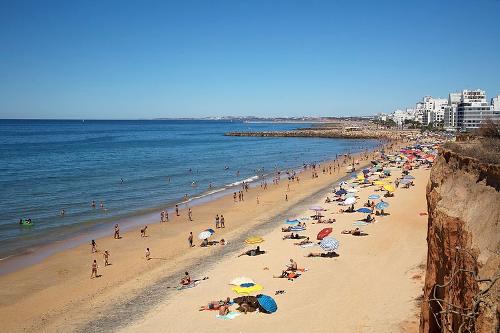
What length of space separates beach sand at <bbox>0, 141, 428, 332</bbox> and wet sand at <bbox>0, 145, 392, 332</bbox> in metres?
0.04

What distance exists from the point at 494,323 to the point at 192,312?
34.1 ft

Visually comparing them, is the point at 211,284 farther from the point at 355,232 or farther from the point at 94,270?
the point at 355,232

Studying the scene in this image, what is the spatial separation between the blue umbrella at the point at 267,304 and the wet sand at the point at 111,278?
3.52m

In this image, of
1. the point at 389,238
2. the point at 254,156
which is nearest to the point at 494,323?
the point at 389,238

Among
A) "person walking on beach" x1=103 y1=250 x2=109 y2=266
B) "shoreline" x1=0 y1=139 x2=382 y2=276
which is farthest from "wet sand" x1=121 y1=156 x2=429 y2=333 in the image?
"shoreline" x1=0 y1=139 x2=382 y2=276

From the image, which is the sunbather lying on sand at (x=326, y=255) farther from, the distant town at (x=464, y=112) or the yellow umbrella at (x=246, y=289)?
the distant town at (x=464, y=112)

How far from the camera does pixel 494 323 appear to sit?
530 centimetres

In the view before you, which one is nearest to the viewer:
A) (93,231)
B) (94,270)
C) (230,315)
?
(230,315)

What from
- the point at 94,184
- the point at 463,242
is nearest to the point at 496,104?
the point at 94,184

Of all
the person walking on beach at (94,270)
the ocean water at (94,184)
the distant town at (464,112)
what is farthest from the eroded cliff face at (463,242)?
the distant town at (464,112)

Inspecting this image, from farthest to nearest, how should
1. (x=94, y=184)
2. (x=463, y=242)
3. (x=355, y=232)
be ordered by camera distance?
(x=94, y=184)
(x=355, y=232)
(x=463, y=242)

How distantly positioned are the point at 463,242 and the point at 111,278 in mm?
14815

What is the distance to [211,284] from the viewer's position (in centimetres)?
1642

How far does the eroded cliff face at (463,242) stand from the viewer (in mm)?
5590
